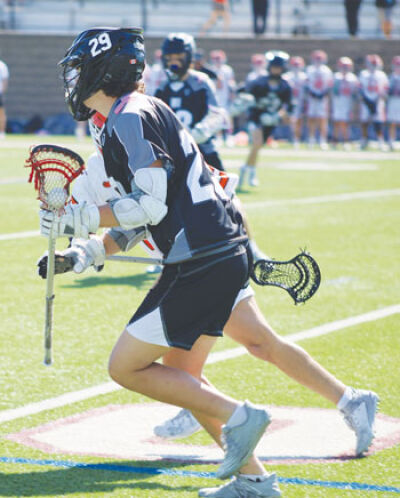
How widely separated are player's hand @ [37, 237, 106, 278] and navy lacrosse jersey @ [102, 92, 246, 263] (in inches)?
10.0

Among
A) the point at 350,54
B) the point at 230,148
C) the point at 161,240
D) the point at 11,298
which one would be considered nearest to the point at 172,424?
the point at 161,240

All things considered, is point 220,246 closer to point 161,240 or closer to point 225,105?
point 161,240

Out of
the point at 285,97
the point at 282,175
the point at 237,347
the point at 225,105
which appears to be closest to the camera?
the point at 237,347

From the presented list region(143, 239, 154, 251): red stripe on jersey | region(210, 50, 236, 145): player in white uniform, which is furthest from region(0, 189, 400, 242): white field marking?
region(210, 50, 236, 145): player in white uniform

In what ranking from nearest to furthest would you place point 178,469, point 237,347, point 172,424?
1. point 178,469
2. point 172,424
3. point 237,347

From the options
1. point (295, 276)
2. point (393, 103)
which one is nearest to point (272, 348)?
point (295, 276)

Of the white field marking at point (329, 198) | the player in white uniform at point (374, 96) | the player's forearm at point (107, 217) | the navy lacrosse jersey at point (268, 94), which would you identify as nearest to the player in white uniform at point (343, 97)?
the player in white uniform at point (374, 96)

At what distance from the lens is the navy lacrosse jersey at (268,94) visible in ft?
53.6

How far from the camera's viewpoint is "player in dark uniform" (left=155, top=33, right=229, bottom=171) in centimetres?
939

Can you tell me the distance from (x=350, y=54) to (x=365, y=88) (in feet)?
11.3

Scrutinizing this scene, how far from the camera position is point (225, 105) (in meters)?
27.5

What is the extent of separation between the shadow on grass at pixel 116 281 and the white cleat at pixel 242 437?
4.65m

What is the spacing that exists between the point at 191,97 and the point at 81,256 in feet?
19.9

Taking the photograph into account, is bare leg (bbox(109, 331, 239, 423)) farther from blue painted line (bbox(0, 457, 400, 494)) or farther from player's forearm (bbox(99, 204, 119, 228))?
blue painted line (bbox(0, 457, 400, 494))
